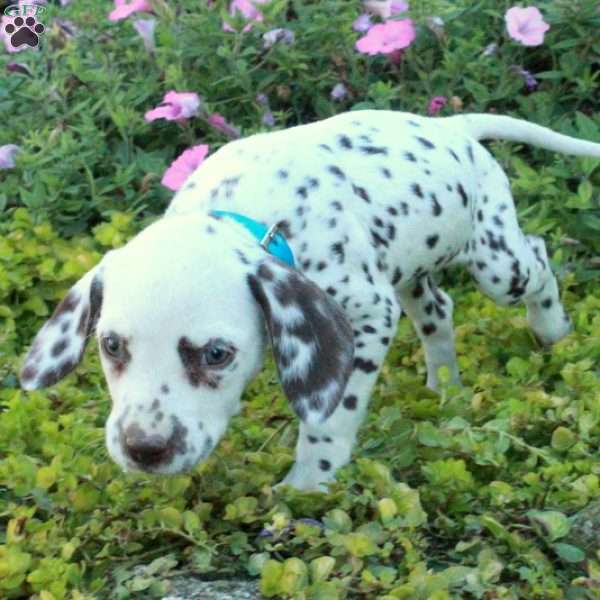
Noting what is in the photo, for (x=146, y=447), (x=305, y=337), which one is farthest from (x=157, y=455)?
(x=305, y=337)

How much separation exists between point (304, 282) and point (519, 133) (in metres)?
1.87

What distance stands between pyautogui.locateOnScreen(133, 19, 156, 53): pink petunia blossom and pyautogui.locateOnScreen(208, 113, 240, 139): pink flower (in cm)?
65

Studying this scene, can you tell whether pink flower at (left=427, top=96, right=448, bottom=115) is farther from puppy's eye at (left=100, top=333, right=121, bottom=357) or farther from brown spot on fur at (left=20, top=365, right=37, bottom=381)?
puppy's eye at (left=100, top=333, right=121, bottom=357)

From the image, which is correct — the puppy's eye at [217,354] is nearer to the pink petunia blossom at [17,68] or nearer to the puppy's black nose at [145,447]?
the puppy's black nose at [145,447]

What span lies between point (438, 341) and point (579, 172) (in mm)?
1328

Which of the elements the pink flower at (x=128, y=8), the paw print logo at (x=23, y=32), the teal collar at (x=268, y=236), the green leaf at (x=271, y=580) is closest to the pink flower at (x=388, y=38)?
the pink flower at (x=128, y=8)

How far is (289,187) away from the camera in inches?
167

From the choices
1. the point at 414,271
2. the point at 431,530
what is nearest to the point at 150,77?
the point at 414,271

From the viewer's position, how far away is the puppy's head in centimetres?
357

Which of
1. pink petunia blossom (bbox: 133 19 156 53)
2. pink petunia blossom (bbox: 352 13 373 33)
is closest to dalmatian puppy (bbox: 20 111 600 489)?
pink petunia blossom (bbox: 352 13 373 33)

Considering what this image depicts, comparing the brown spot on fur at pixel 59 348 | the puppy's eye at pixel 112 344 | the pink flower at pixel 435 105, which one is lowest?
the pink flower at pixel 435 105

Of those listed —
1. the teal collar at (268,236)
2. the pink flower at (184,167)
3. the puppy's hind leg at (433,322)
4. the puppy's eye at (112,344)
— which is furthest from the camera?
the pink flower at (184,167)

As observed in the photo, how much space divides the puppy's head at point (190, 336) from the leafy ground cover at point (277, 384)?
34cm

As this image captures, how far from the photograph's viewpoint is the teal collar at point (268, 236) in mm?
3990
